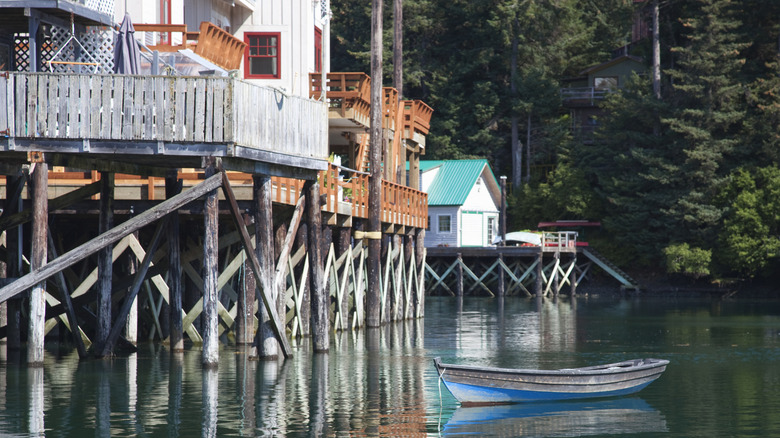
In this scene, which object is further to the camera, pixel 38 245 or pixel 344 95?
pixel 344 95

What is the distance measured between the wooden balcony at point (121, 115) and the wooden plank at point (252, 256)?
2.12 ft

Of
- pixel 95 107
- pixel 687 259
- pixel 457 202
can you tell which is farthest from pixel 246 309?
pixel 457 202

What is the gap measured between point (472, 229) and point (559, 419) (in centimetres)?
4650

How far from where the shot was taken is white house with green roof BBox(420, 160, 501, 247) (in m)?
62.4

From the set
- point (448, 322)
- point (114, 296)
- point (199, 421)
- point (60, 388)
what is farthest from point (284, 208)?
point (448, 322)

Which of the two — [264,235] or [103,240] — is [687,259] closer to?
[264,235]

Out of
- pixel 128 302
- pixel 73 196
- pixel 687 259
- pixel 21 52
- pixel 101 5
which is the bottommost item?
pixel 128 302

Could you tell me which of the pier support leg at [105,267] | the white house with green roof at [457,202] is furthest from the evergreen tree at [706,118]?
the pier support leg at [105,267]

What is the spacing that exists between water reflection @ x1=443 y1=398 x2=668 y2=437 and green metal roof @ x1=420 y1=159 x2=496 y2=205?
43067 mm

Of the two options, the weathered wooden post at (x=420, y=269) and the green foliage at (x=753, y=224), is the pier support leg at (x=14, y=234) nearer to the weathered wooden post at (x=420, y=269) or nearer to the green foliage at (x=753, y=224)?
the weathered wooden post at (x=420, y=269)

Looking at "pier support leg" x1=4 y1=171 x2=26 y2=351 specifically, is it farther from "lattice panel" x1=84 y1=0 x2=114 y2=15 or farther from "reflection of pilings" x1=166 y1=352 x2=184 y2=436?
"lattice panel" x1=84 y1=0 x2=114 y2=15

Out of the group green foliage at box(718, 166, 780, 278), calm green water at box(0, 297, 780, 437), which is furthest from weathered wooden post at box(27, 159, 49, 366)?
green foliage at box(718, 166, 780, 278)

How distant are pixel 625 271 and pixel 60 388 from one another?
4874cm

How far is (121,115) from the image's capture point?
1923cm
